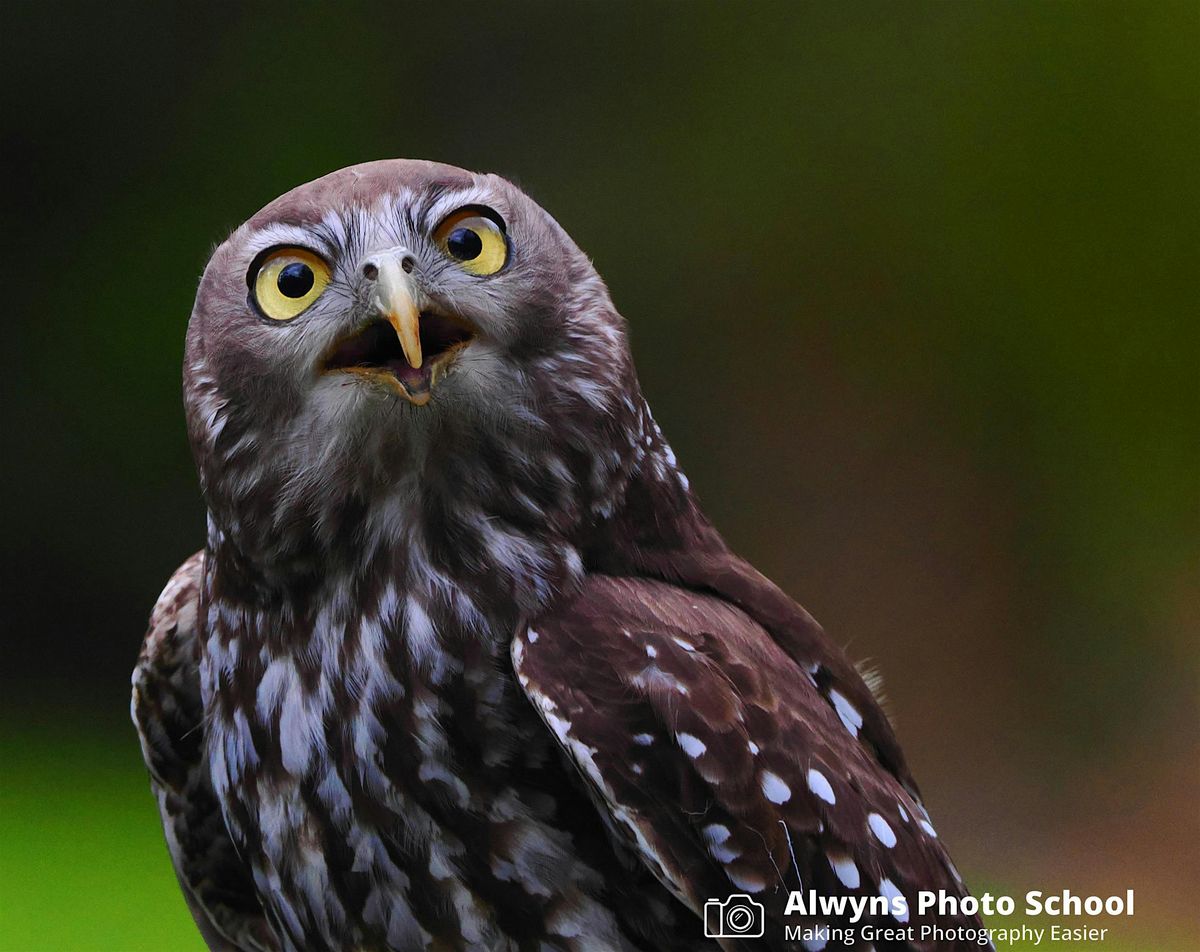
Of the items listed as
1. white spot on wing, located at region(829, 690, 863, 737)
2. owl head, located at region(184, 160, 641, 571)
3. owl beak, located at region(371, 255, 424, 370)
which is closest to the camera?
owl beak, located at region(371, 255, 424, 370)

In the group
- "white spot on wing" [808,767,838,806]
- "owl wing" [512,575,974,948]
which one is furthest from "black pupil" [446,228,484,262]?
"white spot on wing" [808,767,838,806]

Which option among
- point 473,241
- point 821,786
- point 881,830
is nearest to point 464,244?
point 473,241

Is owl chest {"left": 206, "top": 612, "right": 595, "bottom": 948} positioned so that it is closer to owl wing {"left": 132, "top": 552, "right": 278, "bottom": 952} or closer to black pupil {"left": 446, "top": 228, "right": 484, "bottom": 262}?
owl wing {"left": 132, "top": 552, "right": 278, "bottom": 952}

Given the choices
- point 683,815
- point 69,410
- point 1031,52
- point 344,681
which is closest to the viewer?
point 683,815

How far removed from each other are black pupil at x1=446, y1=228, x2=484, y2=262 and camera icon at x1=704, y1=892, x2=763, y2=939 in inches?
30.0

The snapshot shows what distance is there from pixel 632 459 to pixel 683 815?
445 millimetres

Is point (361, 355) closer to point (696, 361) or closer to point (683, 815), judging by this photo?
point (683, 815)

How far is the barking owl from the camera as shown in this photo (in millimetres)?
1388

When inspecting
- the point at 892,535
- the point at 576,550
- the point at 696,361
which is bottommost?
the point at 576,550

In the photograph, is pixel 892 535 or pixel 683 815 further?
pixel 892 535

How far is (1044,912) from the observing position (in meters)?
2.11

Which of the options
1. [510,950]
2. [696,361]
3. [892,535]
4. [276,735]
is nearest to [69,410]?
[696,361]

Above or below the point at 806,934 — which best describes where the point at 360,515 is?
above

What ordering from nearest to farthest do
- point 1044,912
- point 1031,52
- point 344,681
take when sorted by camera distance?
1. point 344,681
2. point 1044,912
3. point 1031,52
